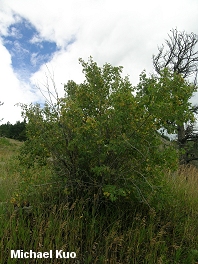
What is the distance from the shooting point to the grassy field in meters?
2.52

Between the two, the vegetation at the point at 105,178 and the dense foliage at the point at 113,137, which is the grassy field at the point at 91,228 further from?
the dense foliage at the point at 113,137

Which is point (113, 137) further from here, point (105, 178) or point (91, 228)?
point (91, 228)

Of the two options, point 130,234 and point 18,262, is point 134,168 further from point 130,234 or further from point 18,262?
point 18,262

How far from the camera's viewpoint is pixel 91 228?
2.82 meters

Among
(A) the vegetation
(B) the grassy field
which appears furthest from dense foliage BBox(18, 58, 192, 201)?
(B) the grassy field

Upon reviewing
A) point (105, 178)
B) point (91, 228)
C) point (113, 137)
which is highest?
point (113, 137)

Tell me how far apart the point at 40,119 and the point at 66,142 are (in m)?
0.57

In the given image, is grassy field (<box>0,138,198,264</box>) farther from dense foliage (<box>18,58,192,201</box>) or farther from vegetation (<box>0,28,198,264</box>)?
dense foliage (<box>18,58,192,201</box>)

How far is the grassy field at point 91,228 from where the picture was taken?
252 cm

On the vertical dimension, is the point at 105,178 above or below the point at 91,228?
above

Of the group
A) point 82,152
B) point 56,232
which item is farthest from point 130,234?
point 82,152

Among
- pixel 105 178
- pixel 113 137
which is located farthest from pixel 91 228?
pixel 113 137

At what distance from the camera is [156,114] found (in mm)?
2844

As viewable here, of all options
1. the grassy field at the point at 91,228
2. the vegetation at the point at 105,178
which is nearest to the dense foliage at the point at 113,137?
the vegetation at the point at 105,178
